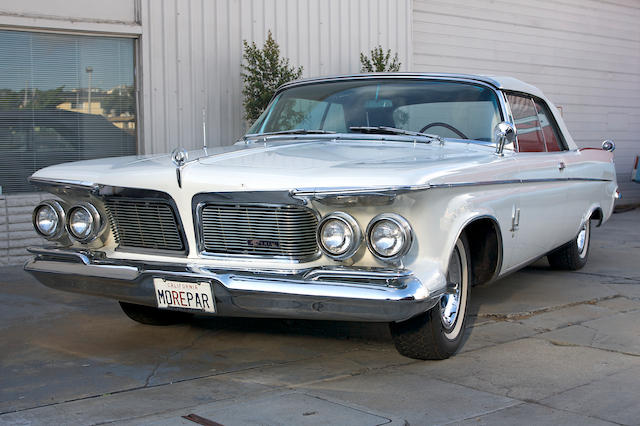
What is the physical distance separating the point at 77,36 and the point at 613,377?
21.0 feet

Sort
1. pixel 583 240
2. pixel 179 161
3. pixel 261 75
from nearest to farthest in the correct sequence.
→ pixel 179 161 < pixel 583 240 < pixel 261 75

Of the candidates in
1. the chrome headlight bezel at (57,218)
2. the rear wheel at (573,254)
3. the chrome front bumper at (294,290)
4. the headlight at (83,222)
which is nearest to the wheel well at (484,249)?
the chrome front bumper at (294,290)

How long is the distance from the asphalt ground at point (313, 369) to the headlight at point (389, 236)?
26.0 inches

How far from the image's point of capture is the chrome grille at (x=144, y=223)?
13.7ft

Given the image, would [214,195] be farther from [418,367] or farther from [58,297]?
[58,297]

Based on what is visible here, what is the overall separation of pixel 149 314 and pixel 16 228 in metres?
3.26

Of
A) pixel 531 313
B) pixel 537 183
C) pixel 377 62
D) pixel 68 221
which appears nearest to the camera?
pixel 68 221

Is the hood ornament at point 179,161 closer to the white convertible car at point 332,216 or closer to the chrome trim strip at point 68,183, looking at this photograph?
the white convertible car at point 332,216

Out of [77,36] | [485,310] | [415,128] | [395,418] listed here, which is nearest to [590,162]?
[485,310]

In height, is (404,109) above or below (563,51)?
below

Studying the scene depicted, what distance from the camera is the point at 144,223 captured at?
14.1 feet

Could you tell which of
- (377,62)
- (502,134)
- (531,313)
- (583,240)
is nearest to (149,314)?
(502,134)

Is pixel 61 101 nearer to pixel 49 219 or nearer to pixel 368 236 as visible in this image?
pixel 49 219

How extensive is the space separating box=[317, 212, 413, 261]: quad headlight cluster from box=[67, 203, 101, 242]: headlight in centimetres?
135
